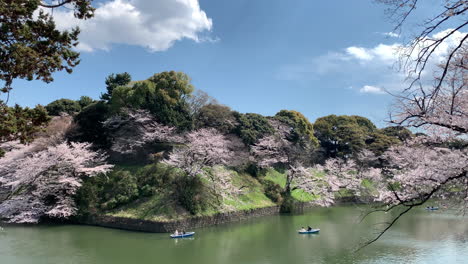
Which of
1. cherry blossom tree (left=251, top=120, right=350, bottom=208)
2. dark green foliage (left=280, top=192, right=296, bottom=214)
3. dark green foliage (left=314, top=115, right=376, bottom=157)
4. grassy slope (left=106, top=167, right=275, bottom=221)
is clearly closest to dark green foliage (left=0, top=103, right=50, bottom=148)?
grassy slope (left=106, top=167, right=275, bottom=221)

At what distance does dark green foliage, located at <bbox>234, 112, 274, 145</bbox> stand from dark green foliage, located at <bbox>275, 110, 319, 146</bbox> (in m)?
4.00

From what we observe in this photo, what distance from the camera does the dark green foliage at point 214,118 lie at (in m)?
28.6

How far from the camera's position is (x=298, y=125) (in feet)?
123

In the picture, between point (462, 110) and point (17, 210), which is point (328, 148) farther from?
point (462, 110)

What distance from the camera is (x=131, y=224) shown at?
709 inches

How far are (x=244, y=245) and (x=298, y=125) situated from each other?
80.5 feet

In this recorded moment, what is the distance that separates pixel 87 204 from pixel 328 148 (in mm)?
30828

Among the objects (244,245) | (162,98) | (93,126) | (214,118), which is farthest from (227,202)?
(93,126)

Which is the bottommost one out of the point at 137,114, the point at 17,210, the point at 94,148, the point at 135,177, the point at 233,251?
the point at 233,251

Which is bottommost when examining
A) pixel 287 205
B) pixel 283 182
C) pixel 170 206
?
pixel 287 205

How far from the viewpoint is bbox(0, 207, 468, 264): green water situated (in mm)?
12633

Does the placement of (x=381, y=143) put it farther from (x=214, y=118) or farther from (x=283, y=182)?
(x=214, y=118)

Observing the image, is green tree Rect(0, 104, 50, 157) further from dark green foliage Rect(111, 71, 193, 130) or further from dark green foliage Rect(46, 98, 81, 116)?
dark green foliage Rect(46, 98, 81, 116)

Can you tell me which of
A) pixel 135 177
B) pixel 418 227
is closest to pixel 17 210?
pixel 135 177
